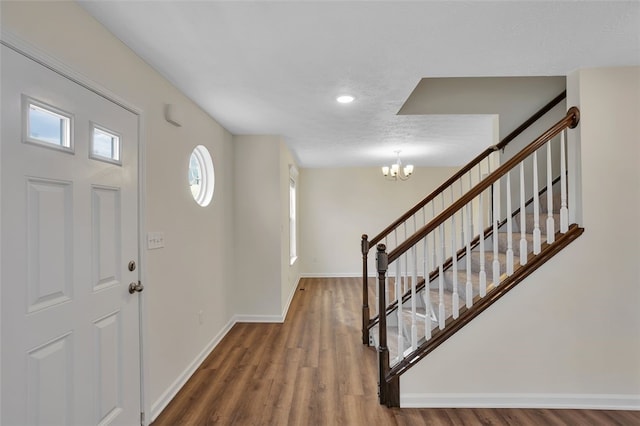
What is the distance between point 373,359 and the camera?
9.53ft

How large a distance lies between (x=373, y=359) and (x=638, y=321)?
1.94 m

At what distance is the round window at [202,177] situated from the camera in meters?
3.15

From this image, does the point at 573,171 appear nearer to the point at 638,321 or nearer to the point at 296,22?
the point at 638,321

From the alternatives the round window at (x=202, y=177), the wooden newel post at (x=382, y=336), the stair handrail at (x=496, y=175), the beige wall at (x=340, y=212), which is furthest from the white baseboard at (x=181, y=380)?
the beige wall at (x=340, y=212)

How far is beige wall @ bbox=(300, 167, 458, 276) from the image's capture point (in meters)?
6.72

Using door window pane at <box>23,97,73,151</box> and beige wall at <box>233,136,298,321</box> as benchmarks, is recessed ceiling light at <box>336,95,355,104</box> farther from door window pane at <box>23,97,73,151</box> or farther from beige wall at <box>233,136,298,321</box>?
door window pane at <box>23,97,73,151</box>

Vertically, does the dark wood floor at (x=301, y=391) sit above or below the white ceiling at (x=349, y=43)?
below

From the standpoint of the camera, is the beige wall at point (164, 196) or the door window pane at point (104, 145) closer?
the beige wall at point (164, 196)

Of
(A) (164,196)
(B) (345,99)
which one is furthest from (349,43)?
(A) (164,196)

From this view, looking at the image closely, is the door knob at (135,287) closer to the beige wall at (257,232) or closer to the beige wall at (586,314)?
the beige wall at (586,314)

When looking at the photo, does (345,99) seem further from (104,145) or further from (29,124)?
(29,124)

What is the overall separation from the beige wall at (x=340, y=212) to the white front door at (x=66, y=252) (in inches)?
194

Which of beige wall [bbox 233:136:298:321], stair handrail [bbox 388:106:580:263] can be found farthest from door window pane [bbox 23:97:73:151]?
beige wall [bbox 233:136:298:321]

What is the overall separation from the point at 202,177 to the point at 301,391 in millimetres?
2226
